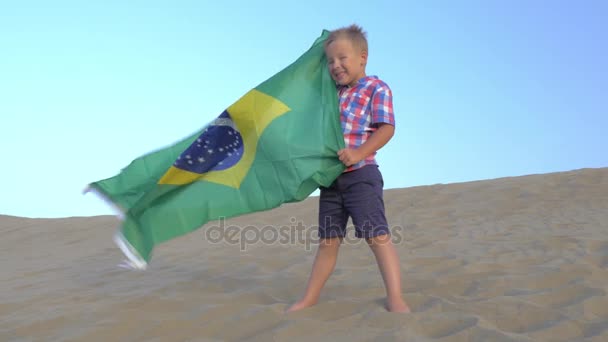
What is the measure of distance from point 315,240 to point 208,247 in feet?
4.12

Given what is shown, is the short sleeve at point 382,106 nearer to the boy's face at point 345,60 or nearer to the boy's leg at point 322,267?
the boy's face at point 345,60

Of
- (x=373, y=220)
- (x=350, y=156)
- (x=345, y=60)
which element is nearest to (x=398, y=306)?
(x=373, y=220)

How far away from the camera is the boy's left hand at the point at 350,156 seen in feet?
9.84

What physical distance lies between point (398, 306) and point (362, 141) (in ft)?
2.95

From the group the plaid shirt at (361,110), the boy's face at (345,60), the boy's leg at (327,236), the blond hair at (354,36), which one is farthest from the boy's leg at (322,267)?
the blond hair at (354,36)

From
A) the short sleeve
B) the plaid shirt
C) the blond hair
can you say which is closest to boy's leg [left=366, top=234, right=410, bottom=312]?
the plaid shirt

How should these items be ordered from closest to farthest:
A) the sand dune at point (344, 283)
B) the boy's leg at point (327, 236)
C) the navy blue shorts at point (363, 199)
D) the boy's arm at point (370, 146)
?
the sand dune at point (344, 283)
the boy's arm at point (370, 146)
the navy blue shorts at point (363, 199)
the boy's leg at point (327, 236)

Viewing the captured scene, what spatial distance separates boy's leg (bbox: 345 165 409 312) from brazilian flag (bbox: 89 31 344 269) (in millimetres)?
152

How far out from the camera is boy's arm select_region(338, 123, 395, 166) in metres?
2.97

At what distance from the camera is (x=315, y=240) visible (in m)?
6.60

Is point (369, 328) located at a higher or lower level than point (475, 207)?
lower

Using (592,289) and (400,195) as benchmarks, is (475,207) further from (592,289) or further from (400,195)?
(592,289)

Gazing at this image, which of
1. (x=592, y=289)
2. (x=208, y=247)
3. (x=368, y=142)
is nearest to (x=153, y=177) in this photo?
(x=368, y=142)

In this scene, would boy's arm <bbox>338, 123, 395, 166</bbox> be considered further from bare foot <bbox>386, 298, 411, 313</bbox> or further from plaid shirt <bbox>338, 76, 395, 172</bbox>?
bare foot <bbox>386, 298, 411, 313</bbox>
